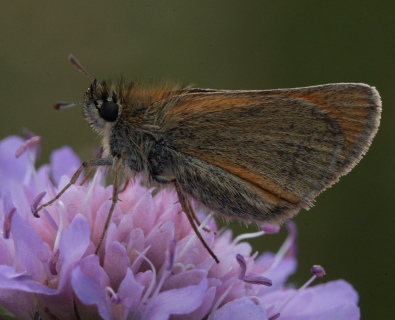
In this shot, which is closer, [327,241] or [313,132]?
[313,132]

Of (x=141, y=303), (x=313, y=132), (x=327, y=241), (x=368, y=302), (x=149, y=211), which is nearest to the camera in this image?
(x=141, y=303)

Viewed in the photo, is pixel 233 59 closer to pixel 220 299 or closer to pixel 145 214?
pixel 145 214

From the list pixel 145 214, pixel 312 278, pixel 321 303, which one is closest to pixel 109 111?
pixel 145 214

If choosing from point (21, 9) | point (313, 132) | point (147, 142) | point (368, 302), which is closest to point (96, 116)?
point (147, 142)

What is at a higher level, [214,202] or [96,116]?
[96,116]

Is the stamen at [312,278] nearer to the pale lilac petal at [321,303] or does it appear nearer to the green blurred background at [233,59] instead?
the pale lilac petal at [321,303]

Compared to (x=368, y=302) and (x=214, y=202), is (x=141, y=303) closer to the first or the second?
(x=214, y=202)

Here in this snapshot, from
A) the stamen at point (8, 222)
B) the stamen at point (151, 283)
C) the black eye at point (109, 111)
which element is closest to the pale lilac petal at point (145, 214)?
the stamen at point (151, 283)

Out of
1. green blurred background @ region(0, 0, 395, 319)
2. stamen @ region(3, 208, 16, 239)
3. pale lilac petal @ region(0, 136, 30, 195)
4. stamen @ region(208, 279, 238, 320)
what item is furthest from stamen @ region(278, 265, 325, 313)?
green blurred background @ region(0, 0, 395, 319)
